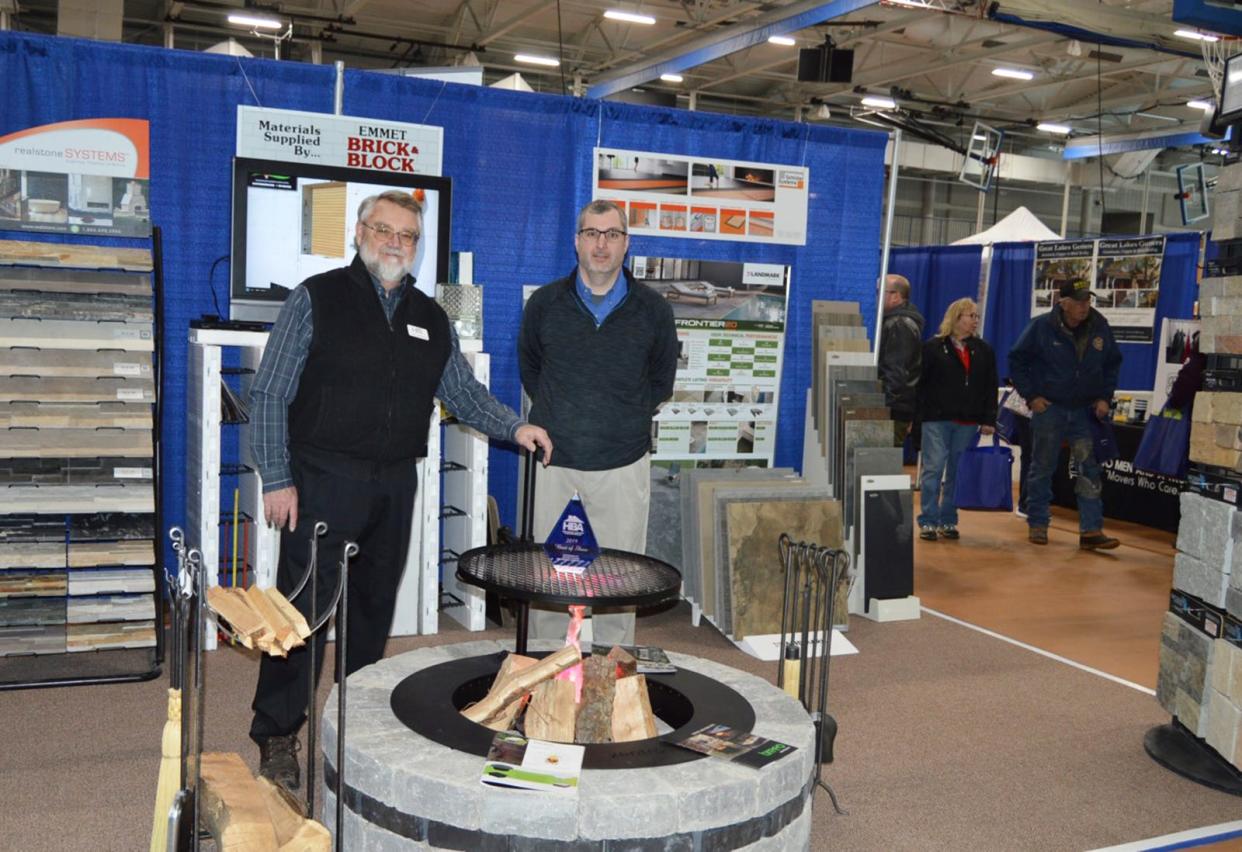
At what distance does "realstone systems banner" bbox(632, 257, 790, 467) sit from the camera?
5.38m

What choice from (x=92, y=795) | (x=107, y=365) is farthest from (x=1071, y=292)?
(x=92, y=795)

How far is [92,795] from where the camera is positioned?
302 centimetres

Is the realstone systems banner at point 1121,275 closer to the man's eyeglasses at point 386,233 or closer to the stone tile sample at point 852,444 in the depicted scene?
the stone tile sample at point 852,444

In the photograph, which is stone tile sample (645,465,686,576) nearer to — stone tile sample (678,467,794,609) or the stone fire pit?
stone tile sample (678,467,794,609)

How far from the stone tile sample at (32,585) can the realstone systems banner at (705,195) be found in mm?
2669

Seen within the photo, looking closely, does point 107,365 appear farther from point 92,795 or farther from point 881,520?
point 881,520

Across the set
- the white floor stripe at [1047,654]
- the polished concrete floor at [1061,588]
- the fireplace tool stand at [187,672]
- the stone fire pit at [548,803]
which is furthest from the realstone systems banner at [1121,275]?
the fireplace tool stand at [187,672]

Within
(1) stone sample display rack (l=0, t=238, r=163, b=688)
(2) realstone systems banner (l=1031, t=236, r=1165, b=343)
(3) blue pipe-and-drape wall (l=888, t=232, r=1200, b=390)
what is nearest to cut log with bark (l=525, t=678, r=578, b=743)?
(1) stone sample display rack (l=0, t=238, r=163, b=688)

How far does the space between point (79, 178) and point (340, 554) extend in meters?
2.25

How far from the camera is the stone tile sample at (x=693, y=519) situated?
4988mm

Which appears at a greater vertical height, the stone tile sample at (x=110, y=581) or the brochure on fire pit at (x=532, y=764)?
the brochure on fire pit at (x=532, y=764)

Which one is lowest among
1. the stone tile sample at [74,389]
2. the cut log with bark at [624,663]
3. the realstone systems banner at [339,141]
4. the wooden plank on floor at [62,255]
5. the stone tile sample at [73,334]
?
the cut log with bark at [624,663]

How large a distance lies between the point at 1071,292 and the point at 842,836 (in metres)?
4.97

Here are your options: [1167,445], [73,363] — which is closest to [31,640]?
[73,363]
